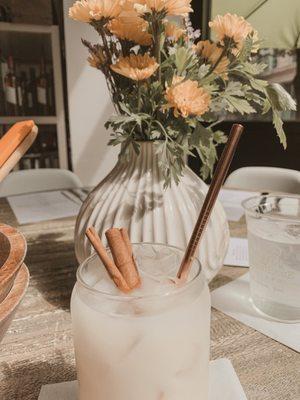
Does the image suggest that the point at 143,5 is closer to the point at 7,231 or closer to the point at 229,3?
the point at 7,231

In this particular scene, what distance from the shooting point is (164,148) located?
1.66 ft

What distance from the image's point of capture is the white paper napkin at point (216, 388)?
0.39 meters

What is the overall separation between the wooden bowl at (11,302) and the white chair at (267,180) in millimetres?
1275

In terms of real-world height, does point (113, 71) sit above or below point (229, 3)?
below

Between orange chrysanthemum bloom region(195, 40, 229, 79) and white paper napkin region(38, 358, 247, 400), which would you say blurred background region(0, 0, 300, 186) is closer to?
orange chrysanthemum bloom region(195, 40, 229, 79)

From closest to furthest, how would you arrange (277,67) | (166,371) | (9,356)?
(166,371), (9,356), (277,67)

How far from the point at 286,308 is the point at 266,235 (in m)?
0.10

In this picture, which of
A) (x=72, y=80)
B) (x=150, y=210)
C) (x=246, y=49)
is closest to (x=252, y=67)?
(x=246, y=49)

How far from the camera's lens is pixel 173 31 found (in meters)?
0.55

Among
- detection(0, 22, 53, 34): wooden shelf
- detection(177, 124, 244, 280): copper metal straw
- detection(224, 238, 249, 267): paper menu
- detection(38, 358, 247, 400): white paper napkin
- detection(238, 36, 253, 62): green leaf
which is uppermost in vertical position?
detection(0, 22, 53, 34): wooden shelf

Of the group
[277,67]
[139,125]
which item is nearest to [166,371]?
[139,125]

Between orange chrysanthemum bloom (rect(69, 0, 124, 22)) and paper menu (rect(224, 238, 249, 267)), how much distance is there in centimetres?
47

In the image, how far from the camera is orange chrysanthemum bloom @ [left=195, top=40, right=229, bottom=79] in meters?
0.54

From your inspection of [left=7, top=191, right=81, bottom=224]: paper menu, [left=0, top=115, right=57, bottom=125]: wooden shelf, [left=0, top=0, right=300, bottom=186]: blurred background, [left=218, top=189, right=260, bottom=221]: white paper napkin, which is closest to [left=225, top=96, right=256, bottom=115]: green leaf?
[left=218, top=189, right=260, bottom=221]: white paper napkin
